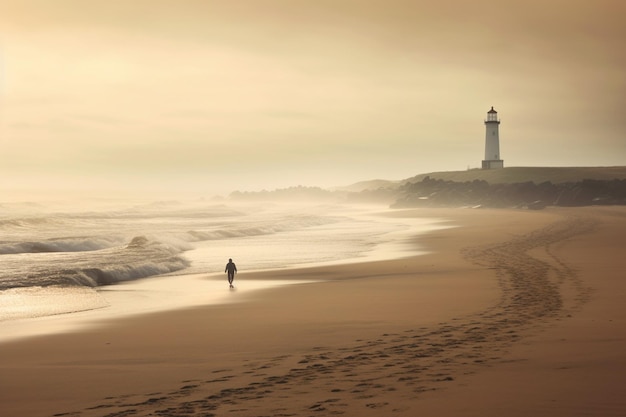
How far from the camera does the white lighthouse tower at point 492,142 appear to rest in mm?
117500

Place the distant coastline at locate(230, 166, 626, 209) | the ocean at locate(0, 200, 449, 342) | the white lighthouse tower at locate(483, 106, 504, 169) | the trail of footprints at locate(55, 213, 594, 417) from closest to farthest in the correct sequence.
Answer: the trail of footprints at locate(55, 213, 594, 417) → the ocean at locate(0, 200, 449, 342) → the distant coastline at locate(230, 166, 626, 209) → the white lighthouse tower at locate(483, 106, 504, 169)

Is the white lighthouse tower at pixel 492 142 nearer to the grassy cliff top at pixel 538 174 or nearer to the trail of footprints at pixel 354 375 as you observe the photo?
the grassy cliff top at pixel 538 174

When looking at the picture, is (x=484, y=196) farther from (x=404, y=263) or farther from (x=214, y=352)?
(x=214, y=352)

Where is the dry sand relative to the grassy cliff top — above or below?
below

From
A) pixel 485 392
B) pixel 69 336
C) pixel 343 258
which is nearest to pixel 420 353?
pixel 485 392

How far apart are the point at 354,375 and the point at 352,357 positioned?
3.33ft

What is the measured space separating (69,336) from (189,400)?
506 cm

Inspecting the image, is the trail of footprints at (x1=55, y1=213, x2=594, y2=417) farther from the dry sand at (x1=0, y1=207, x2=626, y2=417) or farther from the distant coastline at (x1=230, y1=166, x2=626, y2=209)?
the distant coastline at (x1=230, y1=166, x2=626, y2=209)

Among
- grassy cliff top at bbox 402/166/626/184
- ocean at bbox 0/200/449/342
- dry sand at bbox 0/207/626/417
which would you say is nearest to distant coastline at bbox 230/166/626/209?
grassy cliff top at bbox 402/166/626/184

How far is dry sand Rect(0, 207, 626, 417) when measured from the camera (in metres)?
7.20

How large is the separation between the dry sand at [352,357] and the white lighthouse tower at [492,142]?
4091 inches

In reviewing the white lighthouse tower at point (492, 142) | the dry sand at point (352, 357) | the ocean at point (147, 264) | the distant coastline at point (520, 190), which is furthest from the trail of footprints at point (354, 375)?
the white lighthouse tower at point (492, 142)

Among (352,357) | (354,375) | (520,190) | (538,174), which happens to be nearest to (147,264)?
(352,357)

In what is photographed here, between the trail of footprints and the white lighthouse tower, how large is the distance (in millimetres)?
109052
